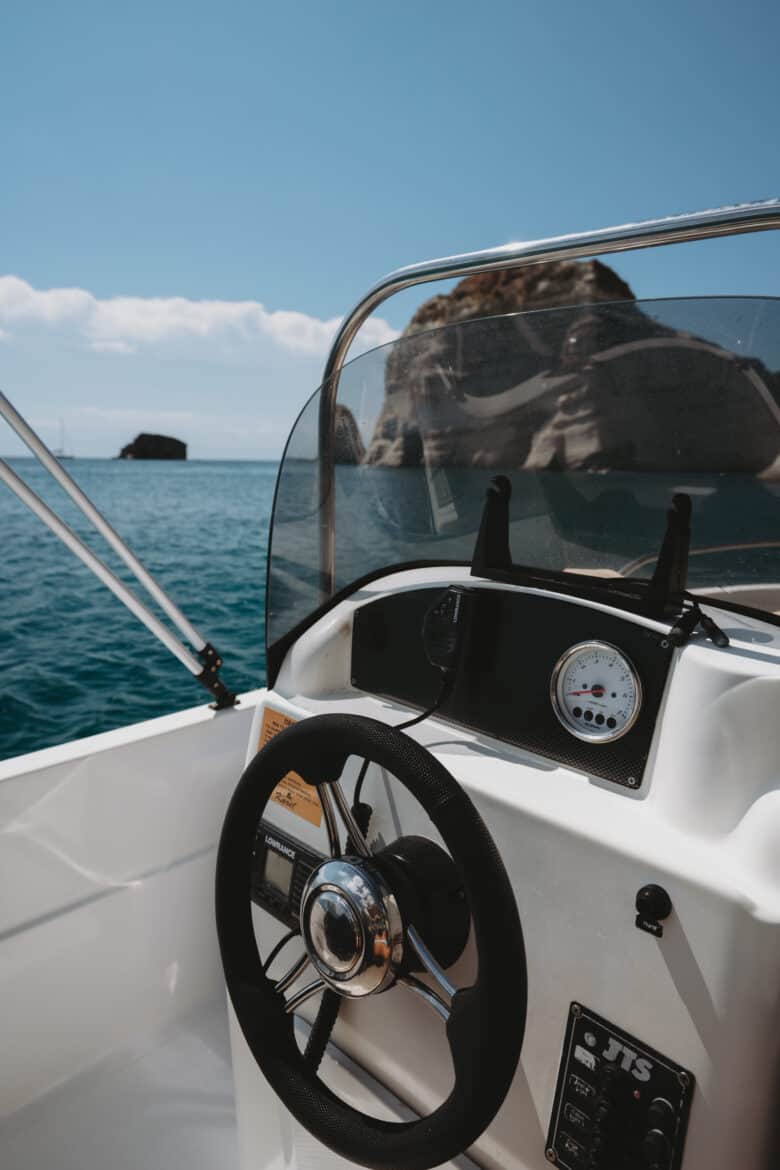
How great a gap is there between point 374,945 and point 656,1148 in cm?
34

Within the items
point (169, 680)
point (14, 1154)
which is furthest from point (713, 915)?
point (169, 680)

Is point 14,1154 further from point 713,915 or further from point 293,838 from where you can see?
point 713,915

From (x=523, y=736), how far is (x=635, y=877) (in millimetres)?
263

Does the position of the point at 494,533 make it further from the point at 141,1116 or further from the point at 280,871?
the point at 141,1116

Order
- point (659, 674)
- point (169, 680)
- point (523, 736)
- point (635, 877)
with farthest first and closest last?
point (169, 680)
point (523, 736)
point (659, 674)
point (635, 877)

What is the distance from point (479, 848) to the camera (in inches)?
26.9

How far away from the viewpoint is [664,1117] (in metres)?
0.77

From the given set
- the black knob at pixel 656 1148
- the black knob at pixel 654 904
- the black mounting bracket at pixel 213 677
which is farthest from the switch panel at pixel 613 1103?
the black mounting bracket at pixel 213 677

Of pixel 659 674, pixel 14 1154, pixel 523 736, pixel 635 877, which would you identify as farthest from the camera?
pixel 14 1154

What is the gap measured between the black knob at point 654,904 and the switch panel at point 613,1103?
142mm

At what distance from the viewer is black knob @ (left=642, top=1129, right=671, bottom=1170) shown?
0.75m

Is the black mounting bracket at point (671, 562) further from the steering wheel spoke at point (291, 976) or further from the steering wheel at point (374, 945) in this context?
the steering wheel spoke at point (291, 976)

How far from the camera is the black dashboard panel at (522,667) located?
944 mm

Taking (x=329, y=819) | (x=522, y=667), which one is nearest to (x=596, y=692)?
(x=522, y=667)
